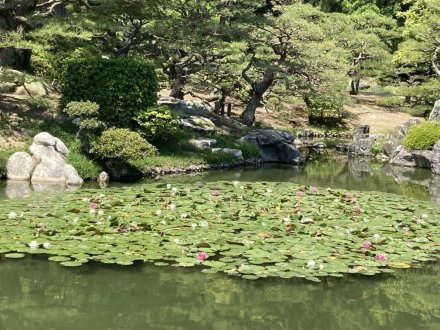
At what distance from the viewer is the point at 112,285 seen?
229 inches

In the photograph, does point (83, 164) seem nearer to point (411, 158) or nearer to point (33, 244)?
point (33, 244)

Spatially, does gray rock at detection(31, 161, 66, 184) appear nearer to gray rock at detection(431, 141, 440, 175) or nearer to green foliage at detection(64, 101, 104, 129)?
green foliage at detection(64, 101, 104, 129)

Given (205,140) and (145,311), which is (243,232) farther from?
(205,140)

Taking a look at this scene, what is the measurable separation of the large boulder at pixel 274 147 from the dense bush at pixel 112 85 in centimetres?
519

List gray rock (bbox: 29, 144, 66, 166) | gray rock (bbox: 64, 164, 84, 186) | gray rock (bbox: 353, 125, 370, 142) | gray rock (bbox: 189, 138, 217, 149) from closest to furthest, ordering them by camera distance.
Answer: gray rock (bbox: 64, 164, 84, 186)
gray rock (bbox: 29, 144, 66, 166)
gray rock (bbox: 189, 138, 217, 149)
gray rock (bbox: 353, 125, 370, 142)

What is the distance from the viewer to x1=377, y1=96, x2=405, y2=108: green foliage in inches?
1241

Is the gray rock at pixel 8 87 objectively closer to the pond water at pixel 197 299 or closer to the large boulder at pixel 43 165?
the large boulder at pixel 43 165

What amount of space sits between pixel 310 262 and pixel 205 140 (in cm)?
1104

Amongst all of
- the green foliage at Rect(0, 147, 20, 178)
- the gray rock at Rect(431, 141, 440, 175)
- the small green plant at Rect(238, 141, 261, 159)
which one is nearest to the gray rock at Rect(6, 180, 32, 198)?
the green foliage at Rect(0, 147, 20, 178)

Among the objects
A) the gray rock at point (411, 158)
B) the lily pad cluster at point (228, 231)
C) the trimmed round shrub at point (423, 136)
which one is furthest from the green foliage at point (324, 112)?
the lily pad cluster at point (228, 231)

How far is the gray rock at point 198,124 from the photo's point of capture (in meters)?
17.6

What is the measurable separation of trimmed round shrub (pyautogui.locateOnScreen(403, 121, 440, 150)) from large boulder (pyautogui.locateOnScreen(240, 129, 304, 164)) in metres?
4.14

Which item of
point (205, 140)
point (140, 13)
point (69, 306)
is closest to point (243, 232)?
point (69, 306)

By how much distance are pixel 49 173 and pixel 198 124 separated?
22.0 ft
